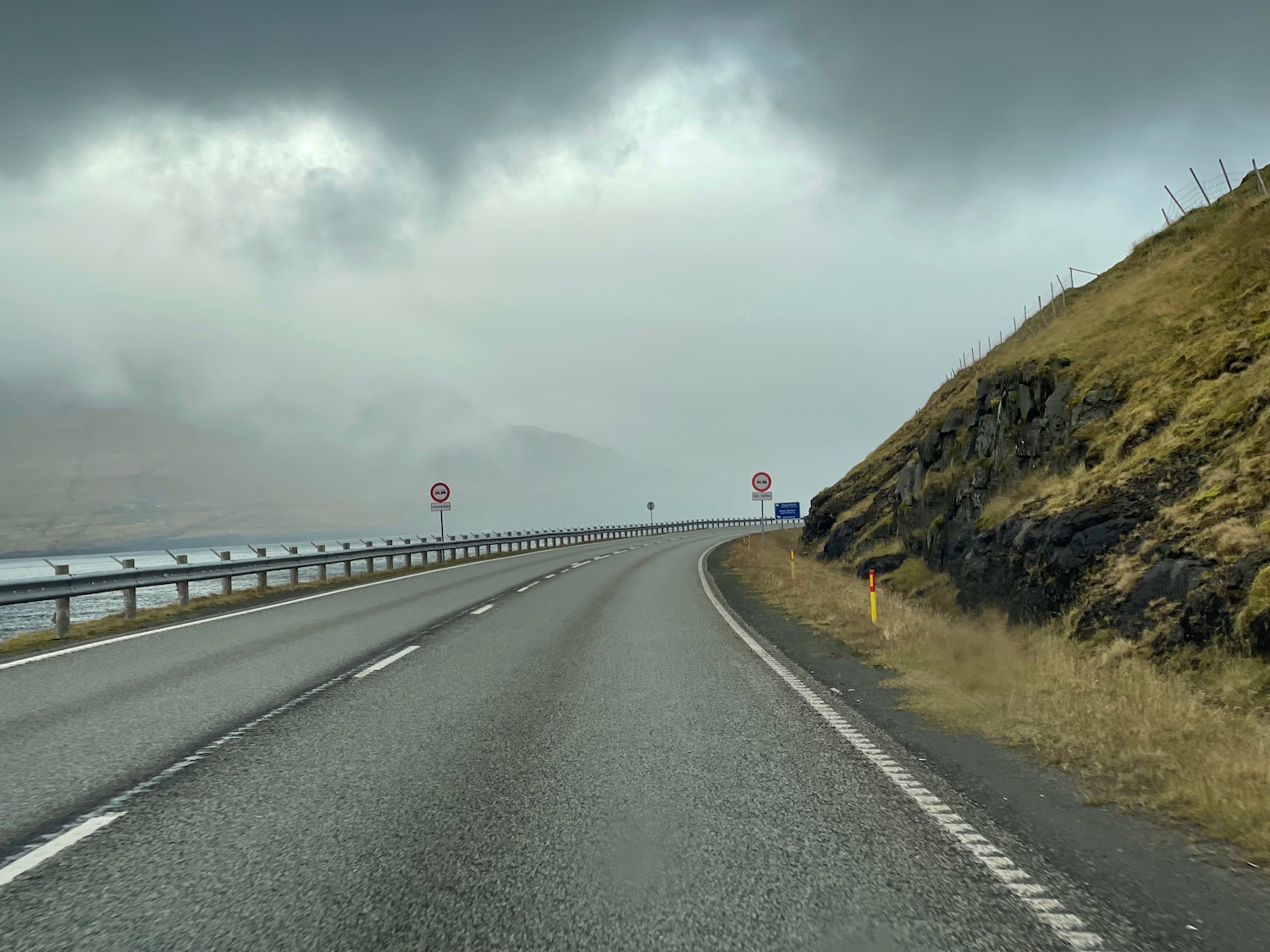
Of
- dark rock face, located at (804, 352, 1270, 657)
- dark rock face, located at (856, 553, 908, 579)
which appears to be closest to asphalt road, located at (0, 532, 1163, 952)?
dark rock face, located at (804, 352, 1270, 657)

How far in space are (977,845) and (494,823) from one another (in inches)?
94.7

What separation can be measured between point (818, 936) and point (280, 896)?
2188mm

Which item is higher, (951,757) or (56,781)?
(56,781)

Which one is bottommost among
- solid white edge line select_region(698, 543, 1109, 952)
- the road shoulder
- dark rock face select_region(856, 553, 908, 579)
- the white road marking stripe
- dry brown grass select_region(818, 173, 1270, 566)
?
the road shoulder

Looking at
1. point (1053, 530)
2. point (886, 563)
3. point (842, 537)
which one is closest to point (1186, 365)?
point (1053, 530)

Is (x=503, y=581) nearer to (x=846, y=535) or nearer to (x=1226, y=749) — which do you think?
(x=846, y=535)

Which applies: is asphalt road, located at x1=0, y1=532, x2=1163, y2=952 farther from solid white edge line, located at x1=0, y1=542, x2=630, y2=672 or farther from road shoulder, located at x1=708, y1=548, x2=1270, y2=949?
solid white edge line, located at x1=0, y1=542, x2=630, y2=672

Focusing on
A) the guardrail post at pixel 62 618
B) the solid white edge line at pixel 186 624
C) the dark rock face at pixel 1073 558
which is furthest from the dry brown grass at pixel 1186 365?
the guardrail post at pixel 62 618

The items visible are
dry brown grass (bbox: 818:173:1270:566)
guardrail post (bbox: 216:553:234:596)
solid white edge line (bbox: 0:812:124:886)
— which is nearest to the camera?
solid white edge line (bbox: 0:812:124:886)

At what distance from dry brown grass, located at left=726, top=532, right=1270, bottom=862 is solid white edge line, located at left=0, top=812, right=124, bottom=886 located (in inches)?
214

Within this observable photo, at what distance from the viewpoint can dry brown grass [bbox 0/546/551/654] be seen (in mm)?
12875

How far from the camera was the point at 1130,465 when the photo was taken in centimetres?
1234

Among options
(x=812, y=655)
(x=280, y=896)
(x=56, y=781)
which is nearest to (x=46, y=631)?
(x=56, y=781)

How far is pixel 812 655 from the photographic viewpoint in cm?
1052
